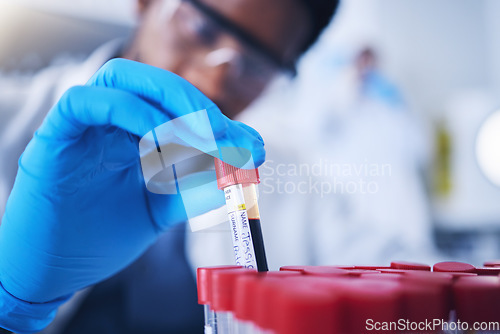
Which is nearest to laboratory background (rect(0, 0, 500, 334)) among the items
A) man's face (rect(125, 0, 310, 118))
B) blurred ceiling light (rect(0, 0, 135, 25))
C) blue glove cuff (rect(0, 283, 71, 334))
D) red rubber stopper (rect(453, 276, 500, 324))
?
blurred ceiling light (rect(0, 0, 135, 25))

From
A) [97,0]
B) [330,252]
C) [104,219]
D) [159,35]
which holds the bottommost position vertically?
[330,252]

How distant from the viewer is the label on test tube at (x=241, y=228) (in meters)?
0.50

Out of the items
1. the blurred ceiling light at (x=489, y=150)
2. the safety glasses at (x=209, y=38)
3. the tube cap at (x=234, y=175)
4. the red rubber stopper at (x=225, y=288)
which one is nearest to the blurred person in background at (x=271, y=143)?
the safety glasses at (x=209, y=38)

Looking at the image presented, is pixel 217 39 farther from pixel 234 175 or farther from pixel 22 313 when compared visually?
pixel 22 313

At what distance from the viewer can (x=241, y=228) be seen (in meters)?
0.50

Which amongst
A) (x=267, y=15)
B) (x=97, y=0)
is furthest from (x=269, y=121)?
(x=97, y=0)

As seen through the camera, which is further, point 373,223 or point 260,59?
point 373,223

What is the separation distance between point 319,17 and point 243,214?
1.13m

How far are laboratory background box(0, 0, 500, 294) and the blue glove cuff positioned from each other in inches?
33.4

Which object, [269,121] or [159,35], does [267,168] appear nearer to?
[269,121]

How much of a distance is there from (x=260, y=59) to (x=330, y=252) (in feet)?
2.61

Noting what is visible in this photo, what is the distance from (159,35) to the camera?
1.19 meters

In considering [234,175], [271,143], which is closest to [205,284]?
[234,175]

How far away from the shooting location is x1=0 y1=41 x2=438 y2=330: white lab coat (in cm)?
121
